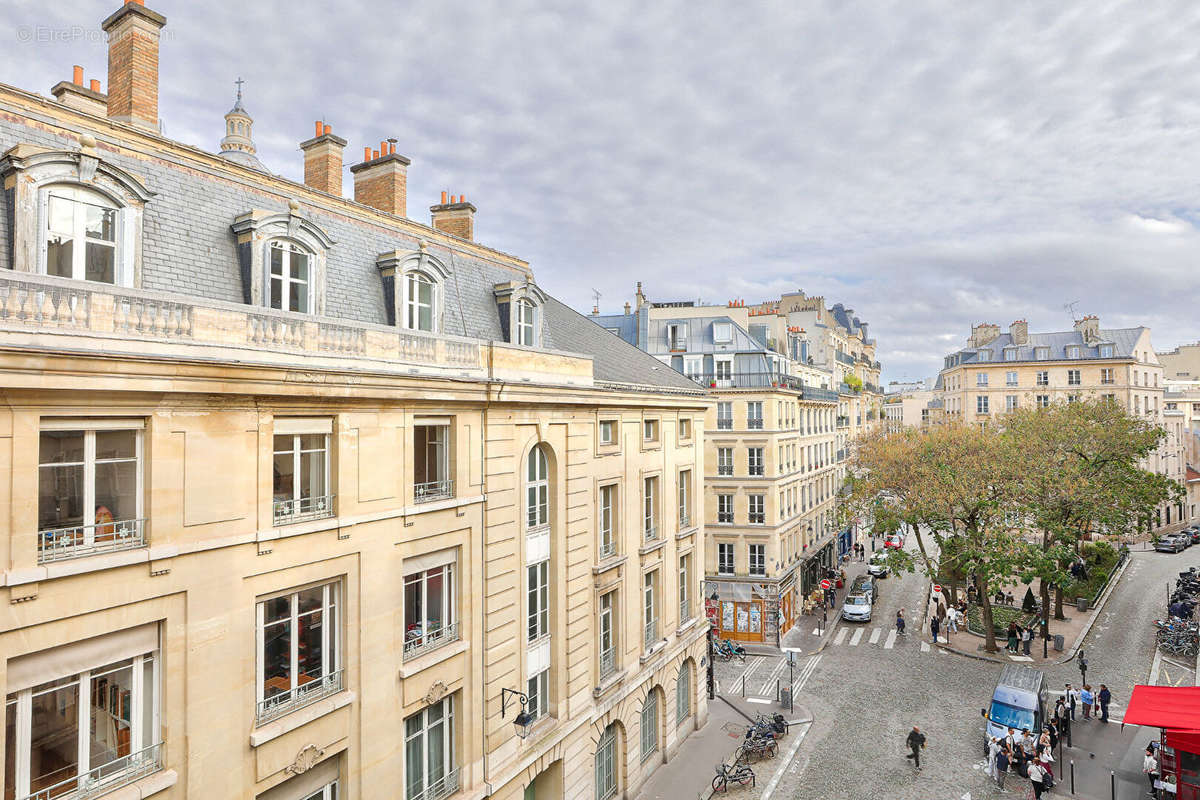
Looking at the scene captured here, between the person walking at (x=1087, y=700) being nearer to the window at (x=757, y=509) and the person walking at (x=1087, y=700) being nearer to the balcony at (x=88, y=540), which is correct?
the window at (x=757, y=509)

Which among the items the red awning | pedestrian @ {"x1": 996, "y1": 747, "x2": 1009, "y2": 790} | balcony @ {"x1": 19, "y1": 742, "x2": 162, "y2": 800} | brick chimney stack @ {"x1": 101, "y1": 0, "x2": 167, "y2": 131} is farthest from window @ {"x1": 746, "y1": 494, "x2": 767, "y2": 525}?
brick chimney stack @ {"x1": 101, "y1": 0, "x2": 167, "y2": 131}

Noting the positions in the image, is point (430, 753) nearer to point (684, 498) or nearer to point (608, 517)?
point (608, 517)

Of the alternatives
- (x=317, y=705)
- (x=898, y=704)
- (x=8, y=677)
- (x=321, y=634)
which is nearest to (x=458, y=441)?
(x=321, y=634)

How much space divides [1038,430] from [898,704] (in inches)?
729

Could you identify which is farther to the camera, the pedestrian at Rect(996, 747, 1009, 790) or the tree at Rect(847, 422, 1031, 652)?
the tree at Rect(847, 422, 1031, 652)

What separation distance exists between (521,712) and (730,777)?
935 cm

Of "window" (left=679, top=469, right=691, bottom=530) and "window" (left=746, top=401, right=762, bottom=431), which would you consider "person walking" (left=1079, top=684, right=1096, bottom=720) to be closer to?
"window" (left=679, top=469, right=691, bottom=530)

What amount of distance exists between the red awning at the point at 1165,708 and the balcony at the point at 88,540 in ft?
75.6

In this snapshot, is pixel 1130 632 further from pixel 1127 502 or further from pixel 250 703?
pixel 250 703

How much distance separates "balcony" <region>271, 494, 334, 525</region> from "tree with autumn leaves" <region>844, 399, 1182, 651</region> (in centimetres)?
2688

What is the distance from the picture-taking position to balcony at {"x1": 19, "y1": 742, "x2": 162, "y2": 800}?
794cm

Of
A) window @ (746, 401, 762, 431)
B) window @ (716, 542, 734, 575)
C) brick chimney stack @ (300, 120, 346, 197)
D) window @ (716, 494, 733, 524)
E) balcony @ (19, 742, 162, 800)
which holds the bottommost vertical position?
window @ (716, 542, 734, 575)

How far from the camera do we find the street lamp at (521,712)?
46.7 ft

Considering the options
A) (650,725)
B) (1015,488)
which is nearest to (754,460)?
(1015,488)
